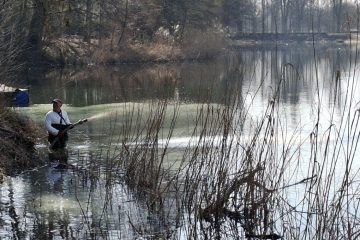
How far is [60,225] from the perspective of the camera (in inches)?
309

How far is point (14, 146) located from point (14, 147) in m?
0.07

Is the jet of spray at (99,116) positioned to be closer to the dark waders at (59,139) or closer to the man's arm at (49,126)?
the dark waders at (59,139)

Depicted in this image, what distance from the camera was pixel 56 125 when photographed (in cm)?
1215

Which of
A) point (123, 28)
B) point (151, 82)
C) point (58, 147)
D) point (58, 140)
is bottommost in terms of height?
point (58, 147)

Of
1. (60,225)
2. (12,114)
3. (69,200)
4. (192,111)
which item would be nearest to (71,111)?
(192,111)

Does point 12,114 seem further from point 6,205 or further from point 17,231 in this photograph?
point 17,231

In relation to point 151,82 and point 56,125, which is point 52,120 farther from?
point 151,82

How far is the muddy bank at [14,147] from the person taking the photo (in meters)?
10.8

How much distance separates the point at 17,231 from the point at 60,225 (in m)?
0.52

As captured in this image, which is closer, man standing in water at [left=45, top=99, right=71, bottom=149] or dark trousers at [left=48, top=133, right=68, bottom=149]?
man standing in water at [left=45, top=99, right=71, bottom=149]

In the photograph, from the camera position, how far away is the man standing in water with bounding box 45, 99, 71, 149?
39.5ft

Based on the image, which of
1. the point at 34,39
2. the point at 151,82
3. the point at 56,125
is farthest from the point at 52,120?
the point at 34,39

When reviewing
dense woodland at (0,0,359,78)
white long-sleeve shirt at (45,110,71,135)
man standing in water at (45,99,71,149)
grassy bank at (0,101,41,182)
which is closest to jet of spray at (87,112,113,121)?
grassy bank at (0,101,41,182)

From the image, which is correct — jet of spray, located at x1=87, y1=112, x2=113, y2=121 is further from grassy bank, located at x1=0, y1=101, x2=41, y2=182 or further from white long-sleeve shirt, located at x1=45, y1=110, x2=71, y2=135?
Answer: white long-sleeve shirt, located at x1=45, y1=110, x2=71, y2=135
